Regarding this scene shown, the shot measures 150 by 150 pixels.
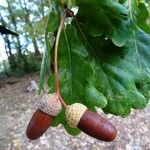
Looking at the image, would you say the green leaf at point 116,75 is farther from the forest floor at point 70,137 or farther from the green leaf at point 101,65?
the forest floor at point 70,137

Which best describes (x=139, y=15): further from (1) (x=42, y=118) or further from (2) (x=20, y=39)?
(2) (x=20, y=39)

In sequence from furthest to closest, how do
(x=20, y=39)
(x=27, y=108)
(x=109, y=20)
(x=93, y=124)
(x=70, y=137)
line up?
(x=20, y=39) < (x=27, y=108) < (x=70, y=137) < (x=109, y=20) < (x=93, y=124)

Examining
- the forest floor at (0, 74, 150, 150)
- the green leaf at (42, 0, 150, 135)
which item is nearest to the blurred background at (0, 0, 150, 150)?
the forest floor at (0, 74, 150, 150)

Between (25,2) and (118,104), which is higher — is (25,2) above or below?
below

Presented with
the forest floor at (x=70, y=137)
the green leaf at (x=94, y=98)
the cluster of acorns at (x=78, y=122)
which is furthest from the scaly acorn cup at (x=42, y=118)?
the forest floor at (x=70, y=137)

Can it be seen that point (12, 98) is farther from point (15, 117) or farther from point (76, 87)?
point (76, 87)

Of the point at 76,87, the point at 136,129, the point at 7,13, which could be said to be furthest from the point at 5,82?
the point at 76,87

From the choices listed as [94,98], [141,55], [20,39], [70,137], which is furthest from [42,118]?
[20,39]
